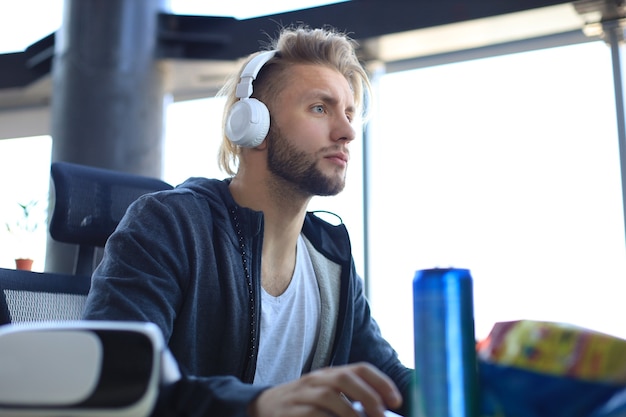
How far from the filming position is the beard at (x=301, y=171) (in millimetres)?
1605

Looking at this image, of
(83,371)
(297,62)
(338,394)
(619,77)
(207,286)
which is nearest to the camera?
(83,371)

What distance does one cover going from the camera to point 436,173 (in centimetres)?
345

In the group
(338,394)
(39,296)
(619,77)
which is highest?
(619,77)

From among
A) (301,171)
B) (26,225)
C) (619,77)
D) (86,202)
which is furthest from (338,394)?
(26,225)

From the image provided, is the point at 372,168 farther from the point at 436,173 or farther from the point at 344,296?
the point at 344,296

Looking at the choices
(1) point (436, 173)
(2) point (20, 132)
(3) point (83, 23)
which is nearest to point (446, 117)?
(1) point (436, 173)

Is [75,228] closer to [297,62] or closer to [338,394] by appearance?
[297,62]

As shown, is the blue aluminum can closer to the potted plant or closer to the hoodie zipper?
the hoodie zipper

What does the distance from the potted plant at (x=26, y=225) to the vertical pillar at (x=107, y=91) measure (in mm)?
183

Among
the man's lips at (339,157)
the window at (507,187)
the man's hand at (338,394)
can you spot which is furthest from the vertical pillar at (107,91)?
the man's hand at (338,394)

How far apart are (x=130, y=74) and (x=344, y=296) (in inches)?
98.1

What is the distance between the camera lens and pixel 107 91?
143 inches

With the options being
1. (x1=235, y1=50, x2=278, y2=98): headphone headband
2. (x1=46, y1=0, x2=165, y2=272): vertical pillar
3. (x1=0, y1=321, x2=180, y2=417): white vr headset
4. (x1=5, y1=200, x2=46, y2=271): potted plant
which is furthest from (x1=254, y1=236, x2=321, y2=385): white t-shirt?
(x1=5, y1=200, x2=46, y2=271): potted plant

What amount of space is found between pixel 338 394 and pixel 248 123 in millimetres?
948
